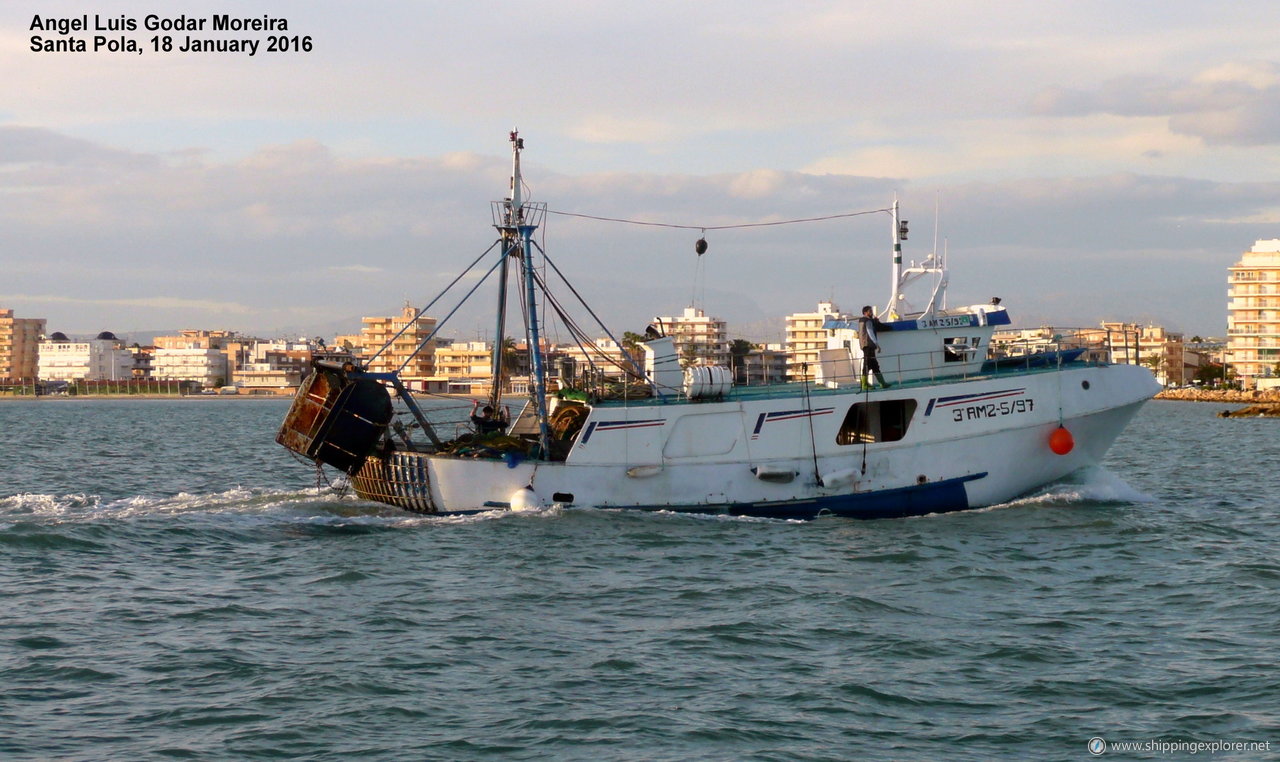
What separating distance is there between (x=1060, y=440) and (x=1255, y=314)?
123407 millimetres

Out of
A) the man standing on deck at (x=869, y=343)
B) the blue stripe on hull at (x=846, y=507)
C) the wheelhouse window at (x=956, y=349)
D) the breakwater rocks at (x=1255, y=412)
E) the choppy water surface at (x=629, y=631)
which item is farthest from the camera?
the breakwater rocks at (x=1255, y=412)

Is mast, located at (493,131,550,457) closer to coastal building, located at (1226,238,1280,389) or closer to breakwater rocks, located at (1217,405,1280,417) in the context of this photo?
breakwater rocks, located at (1217,405,1280,417)

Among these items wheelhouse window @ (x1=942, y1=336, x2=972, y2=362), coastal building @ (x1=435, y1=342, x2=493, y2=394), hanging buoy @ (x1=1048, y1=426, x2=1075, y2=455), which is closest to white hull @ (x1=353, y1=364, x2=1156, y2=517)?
hanging buoy @ (x1=1048, y1=426, x2=1075, y2=455)

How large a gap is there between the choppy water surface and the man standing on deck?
271 centimetres

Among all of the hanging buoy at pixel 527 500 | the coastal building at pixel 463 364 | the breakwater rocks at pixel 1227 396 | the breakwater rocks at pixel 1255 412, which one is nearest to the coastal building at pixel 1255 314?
the breakwater rocks at pixel 1227 396

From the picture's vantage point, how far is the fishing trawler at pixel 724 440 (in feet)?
74.8

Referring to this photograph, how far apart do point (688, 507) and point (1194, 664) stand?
10.4 metres

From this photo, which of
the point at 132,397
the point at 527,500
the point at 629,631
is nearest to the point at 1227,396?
the point at 527,500

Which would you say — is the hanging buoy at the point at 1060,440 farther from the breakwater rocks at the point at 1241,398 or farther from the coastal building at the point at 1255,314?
the coastal building at the point at 1255,314

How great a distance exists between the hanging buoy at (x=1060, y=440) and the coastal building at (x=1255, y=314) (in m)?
118

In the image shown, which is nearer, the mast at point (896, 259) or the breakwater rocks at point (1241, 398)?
the mast at point (896, 259)

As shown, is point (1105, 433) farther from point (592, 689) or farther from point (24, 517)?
point (24, 517)

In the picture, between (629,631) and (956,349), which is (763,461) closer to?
(956,349)

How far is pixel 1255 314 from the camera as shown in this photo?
13375cm
